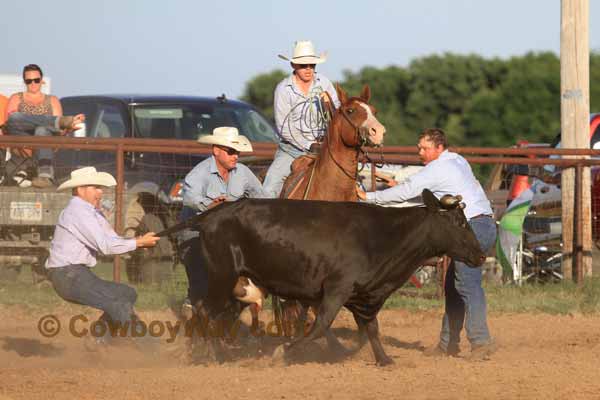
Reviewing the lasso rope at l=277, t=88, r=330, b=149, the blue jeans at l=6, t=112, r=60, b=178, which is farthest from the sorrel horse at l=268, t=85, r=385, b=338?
the blue jeans at l=6, t=112, r=60, b=178

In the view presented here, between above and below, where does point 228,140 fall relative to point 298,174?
above

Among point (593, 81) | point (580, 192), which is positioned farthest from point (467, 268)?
point (593, 81)

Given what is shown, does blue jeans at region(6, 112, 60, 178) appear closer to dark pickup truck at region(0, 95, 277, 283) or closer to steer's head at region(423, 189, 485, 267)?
dark pickup truck at region(0, 95, 277, 283)

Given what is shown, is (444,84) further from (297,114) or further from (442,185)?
(442,185)

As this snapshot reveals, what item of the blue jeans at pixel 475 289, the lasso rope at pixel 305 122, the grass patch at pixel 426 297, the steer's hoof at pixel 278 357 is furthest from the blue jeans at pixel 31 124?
the blue jeans at pixel 475 289

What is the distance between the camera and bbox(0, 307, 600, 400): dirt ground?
7.39 m

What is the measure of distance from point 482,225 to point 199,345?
2534mm

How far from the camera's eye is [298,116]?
33.2 ft

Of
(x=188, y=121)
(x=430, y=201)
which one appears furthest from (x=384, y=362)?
(x=188, y=121)

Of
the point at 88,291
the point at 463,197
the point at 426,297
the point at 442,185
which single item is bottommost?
the point at 426,297

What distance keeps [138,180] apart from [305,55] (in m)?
3.57

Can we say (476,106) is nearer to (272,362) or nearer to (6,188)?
(6,188)

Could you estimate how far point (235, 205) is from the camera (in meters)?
8.67

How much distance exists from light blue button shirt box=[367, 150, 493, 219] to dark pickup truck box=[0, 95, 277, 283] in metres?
4.06
